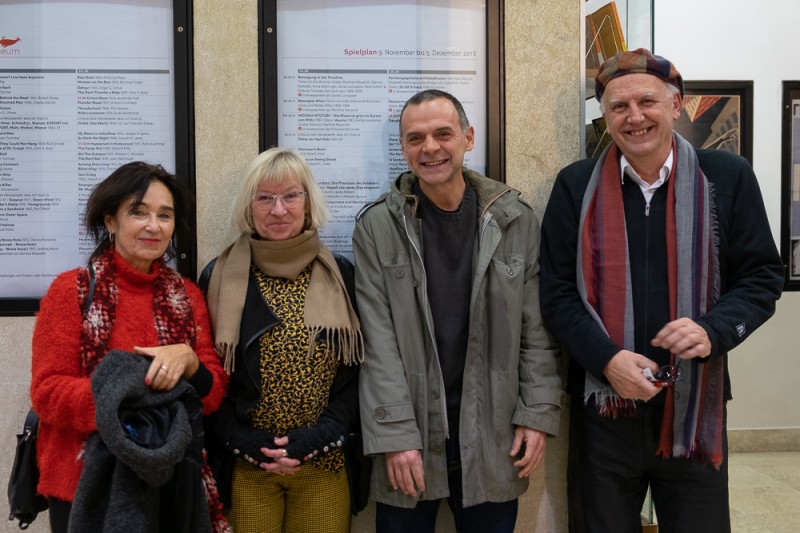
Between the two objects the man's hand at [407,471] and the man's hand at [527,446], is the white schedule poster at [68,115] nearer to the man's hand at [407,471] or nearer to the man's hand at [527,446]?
the man's hand at [407,471]

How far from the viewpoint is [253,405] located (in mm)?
1883

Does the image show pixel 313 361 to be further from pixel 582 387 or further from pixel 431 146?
pixel 582 387

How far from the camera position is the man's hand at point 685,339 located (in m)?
1.77

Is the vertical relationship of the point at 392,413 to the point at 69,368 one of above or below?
below

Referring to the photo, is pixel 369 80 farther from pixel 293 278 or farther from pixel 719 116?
pixel 719 116

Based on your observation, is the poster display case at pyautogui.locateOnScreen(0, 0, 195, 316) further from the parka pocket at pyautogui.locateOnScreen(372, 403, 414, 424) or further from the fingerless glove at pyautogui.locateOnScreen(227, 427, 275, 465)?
the parka pocket at pyautogui.locateOnScreen(372, 403, 414, 424)

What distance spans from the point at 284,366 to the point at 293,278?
0.93 feet

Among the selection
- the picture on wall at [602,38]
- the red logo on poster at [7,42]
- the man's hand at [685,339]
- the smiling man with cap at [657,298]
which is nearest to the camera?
the man's hand at [685,339]

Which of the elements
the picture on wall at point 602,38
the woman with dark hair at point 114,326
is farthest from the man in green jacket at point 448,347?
the picture on wall at point 602,38

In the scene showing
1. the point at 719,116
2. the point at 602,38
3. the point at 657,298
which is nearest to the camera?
the point at 657,298

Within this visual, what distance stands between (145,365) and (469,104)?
1504 millimetres

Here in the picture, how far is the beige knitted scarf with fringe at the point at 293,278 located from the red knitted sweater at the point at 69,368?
14cm

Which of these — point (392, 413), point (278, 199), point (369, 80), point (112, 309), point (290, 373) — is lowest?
point (392, 413)

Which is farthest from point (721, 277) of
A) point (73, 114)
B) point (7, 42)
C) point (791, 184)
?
point (791, 184)
